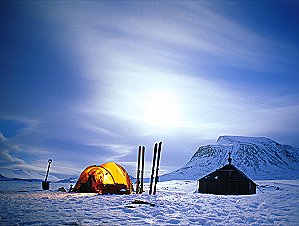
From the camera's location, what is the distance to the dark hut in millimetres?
34344

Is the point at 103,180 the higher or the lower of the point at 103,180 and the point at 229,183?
the lower

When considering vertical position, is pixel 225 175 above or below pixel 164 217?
above

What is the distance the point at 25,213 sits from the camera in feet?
34.5

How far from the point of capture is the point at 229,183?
114 ft

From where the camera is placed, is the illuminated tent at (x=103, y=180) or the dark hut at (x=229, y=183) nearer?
the illuminated tent at (x=103, y=180)

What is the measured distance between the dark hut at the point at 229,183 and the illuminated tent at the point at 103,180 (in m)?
13.7

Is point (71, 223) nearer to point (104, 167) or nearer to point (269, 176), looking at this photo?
point (104, 167)

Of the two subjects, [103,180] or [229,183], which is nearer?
[103,180]

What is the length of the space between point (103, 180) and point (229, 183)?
711 inches

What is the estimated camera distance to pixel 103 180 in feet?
81.3

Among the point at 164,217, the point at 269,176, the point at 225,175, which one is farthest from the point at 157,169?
the point at 269,176

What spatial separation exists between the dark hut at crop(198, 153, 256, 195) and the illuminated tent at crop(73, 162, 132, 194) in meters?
13.7

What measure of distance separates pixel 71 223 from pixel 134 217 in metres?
2.69

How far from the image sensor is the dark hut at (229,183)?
113 ft
